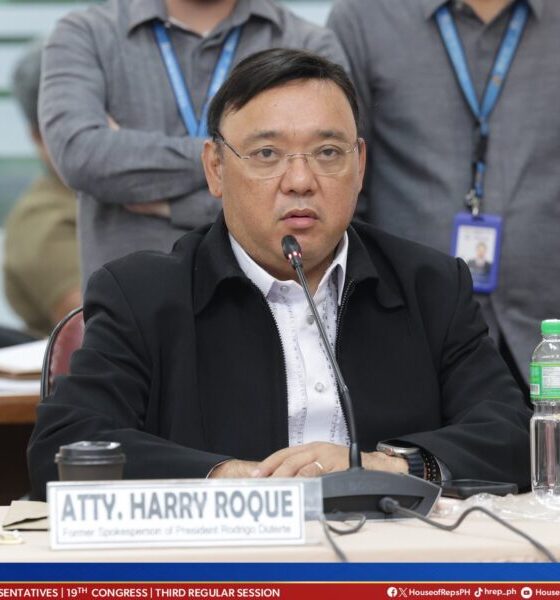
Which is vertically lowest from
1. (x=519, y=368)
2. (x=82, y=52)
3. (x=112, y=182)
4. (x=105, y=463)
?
(x=519, y=368)

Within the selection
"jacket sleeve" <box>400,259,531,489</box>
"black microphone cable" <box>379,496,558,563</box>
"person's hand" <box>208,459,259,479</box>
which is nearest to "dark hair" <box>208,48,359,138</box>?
"jacket sleeve" <box>400,259,531,489</box>

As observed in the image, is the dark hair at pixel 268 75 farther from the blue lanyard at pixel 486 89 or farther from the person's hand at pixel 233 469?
the blue lanyard at pixel 486 89

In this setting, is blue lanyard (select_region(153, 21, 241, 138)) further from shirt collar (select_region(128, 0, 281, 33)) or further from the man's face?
the man's face

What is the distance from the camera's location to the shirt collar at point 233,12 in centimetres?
350

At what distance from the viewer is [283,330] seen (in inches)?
105

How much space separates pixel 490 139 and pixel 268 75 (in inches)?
43.5

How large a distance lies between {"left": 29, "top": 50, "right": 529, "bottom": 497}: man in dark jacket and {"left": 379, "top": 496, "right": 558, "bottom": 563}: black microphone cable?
0.47 m

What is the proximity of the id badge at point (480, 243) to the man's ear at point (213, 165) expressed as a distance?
96cm

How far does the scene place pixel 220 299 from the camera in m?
2.67

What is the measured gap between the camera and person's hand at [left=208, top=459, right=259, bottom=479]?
223 cm

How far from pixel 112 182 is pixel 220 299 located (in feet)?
2.79

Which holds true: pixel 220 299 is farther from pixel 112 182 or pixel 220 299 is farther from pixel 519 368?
pixel 519 368

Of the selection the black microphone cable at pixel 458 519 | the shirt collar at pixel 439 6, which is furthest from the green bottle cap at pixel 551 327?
the shirt collar at pixel 439 6

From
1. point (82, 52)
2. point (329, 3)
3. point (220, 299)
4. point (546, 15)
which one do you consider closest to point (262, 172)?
point (220, 299)
